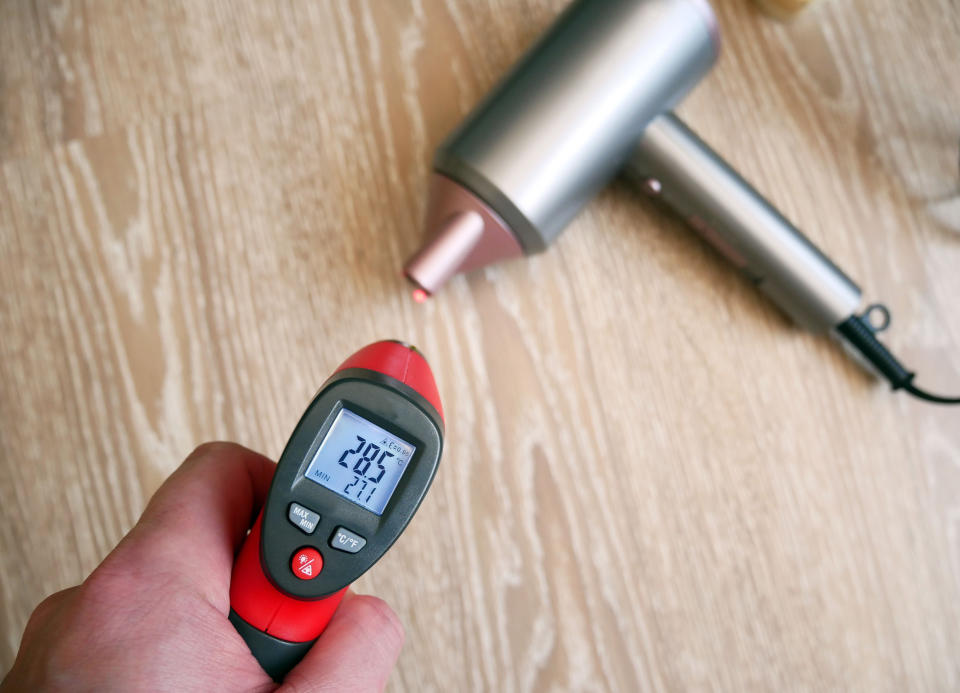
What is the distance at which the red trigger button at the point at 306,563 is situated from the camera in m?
0.52

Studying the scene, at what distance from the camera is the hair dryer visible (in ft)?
2.15

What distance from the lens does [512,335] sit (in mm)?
730

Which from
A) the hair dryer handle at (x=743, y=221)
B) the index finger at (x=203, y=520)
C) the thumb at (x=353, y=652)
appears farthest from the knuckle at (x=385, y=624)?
the hair dryer handle at (x=743, y=221)

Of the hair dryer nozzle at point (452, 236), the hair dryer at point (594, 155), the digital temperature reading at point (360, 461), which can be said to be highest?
the hair dryer at point (594, 155)

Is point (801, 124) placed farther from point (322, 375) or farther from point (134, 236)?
point (134, 236)

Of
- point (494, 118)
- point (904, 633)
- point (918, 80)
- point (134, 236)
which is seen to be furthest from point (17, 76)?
point (904, 633)

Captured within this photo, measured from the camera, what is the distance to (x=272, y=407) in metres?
0.70

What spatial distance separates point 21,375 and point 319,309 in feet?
0.96

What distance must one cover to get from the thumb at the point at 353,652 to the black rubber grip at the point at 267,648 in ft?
0.04

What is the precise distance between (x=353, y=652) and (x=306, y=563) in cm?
7

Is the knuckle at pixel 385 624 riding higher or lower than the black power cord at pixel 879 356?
lower

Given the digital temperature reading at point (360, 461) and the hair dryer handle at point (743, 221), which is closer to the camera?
the digital temperature reading at point (360, 461)

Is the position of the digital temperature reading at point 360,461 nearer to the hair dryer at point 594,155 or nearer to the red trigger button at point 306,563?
the red trigger button at point 306,563

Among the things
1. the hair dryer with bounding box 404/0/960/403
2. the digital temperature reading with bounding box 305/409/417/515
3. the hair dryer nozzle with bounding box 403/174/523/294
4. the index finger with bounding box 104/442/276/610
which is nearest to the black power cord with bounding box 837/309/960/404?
the hair dryer with bounding box 404/0/960/403
